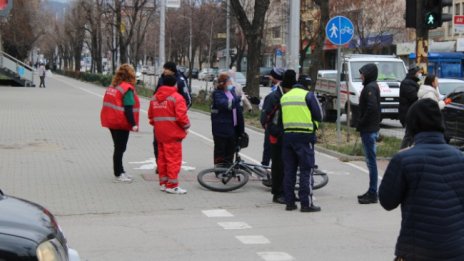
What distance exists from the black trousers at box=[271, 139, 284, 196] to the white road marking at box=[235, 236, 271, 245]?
6.88 ft

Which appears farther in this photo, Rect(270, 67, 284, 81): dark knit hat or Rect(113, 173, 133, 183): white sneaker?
Rect(113, 173, 133, 183): white sneaker

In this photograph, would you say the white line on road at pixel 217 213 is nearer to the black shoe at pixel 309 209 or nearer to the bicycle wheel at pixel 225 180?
the black shoe at pixel 309 209

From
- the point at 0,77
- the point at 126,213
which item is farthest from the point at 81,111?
the point at 0,77

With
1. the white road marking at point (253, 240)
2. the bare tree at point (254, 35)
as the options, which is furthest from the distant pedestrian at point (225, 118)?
the bare tree at point (254, 35)

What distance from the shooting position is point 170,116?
929cm

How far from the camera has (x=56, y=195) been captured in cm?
926

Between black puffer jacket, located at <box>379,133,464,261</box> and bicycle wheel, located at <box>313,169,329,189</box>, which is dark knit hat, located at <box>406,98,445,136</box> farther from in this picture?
bicycle wheel, located at <box>313,169,329,189</box>

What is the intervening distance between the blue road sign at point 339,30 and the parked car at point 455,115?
2.97 meters

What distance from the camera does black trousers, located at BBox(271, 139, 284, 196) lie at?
9.14 metres

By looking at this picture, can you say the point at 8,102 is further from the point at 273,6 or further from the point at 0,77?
the point at 273,6

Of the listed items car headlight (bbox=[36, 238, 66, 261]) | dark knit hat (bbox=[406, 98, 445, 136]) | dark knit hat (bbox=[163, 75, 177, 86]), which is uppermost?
dark knit hat (bbox=[163, 75, 177, 86])

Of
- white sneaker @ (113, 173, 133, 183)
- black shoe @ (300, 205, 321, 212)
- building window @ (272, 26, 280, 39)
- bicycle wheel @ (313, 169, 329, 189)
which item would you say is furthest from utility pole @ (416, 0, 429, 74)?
building window @ (272, 26, 280, 39)

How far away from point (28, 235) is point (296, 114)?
5116 millimetres

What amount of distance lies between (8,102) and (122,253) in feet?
74.9
